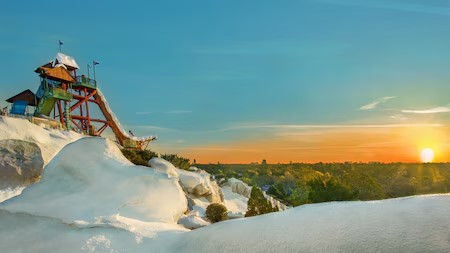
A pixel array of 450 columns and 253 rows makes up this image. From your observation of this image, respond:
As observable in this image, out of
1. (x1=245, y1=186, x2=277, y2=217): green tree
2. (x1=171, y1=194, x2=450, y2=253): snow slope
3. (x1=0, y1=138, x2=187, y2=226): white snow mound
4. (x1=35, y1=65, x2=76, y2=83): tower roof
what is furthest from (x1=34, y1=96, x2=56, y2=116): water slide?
(x1=171, y1=194, x2=450, y2=253): snow slope

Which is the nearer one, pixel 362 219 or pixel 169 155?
pixel 362 219

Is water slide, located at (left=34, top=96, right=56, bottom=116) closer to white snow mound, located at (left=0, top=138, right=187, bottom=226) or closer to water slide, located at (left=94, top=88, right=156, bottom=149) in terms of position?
water slide, located at (left=94, top=88, right=156, bottom=149)

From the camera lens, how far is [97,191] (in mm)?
15680

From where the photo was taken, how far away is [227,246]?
890 centimetres

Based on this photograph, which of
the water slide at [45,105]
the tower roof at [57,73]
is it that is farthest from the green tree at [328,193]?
the tower roof at [57,73]

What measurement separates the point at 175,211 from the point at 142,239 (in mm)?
5634

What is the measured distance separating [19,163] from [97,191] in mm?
4221

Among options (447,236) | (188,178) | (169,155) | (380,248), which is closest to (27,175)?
(188,178)

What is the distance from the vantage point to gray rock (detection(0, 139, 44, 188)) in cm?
1616

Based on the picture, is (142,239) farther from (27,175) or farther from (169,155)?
(169,155)

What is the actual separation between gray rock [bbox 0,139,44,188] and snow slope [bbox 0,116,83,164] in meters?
0.56

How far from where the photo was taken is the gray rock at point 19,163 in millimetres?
16156

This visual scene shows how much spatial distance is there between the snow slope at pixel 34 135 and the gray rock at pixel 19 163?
1.83 feet

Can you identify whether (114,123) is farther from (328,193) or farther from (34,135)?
(328,193)
